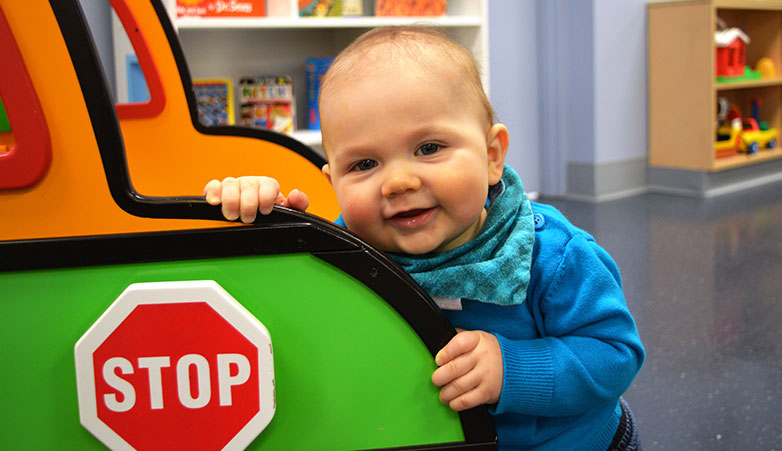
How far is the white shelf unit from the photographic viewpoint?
7.47 feet

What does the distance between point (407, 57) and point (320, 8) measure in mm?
1697

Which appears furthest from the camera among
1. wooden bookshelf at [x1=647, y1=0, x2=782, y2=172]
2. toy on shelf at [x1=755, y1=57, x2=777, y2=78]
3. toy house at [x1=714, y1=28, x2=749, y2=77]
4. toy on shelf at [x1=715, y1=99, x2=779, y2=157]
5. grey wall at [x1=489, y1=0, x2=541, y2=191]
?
toy on shelf at [x1=755, y1=57, x2=777, y2=78]

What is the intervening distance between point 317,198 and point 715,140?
2634 millimetres

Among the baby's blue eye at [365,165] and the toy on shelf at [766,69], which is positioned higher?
the toy on shelf at [766,69]

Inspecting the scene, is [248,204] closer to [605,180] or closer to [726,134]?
[605,180]

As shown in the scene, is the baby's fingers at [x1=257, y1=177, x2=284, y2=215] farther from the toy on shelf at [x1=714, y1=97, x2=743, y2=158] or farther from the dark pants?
the toy on shelf at [x1=714, y1=97, x2=743, y2=158]

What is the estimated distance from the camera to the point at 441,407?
66 centimetres

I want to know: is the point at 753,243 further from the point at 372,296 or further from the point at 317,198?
the point at 372,296

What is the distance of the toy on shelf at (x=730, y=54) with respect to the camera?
3303 mm

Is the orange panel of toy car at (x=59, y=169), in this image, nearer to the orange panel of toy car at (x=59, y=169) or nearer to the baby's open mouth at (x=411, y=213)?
the orange panel of toy car at (x=59, y=169)

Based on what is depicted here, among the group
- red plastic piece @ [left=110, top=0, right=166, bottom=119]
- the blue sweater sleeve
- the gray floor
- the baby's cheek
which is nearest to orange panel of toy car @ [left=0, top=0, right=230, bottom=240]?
the baby's cheek

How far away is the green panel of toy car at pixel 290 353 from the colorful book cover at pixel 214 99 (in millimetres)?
1707

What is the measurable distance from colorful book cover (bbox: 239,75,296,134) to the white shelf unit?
8 centimetres

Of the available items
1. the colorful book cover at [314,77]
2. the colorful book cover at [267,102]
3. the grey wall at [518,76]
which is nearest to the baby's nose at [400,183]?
the colorful book cover at [267,102]
